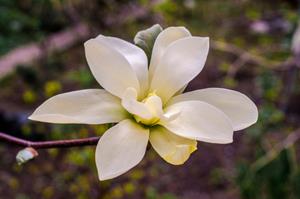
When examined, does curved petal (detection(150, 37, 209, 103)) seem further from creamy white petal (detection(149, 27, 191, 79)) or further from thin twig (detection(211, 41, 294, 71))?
thin twig (detection(211, 41, 294, 71))

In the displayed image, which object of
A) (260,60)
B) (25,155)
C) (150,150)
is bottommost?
(150,150)

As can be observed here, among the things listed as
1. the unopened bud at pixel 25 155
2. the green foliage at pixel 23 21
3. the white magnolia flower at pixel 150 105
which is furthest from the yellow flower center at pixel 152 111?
the green foliage at pixel 23 21

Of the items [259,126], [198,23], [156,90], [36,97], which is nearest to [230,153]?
[259,126]

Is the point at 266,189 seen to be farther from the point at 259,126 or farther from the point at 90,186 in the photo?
the point at 90,186

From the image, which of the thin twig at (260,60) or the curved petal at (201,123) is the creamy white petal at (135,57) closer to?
the curved petal at (201,123)

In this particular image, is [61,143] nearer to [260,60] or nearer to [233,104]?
[233,104]

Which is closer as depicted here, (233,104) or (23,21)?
(233,104)

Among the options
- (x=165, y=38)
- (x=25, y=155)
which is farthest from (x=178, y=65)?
(x=25, y=155)
